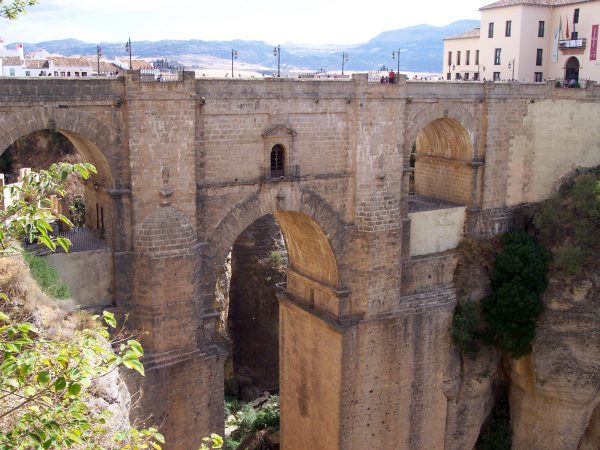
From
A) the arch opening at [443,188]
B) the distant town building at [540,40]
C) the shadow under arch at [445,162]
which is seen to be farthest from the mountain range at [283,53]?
the arch opening at [443,188]

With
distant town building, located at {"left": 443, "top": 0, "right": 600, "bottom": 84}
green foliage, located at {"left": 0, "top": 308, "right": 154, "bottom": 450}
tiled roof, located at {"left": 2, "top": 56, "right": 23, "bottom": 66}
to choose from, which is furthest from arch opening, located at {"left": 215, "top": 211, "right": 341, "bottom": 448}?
tiled roof, located at {"left": 2, "top": 56, "right": 23, "bottom": 66}

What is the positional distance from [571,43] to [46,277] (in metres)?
33.7

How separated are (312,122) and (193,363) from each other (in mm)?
8208

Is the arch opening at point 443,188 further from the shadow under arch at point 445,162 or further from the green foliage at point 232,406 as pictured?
the green foliage at point 232,406

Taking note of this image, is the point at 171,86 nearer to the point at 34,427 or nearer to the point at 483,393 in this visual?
the point at 34,427

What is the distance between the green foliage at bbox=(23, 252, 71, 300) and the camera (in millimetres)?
16047

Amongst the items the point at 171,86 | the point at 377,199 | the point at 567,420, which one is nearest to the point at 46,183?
the point at 171,86

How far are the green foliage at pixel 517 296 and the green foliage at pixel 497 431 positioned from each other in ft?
11.2

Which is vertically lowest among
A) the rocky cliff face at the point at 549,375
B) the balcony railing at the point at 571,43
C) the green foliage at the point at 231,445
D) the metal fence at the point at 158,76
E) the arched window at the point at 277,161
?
the green foliage at the point at 231,445

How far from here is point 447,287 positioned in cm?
2512

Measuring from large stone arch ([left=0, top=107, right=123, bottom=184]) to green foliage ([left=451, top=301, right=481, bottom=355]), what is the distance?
45.2 ft

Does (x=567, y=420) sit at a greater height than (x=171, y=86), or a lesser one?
lesser

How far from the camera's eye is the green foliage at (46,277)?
16.0m

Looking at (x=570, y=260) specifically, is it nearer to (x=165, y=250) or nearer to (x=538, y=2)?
(x=165, y=250)
